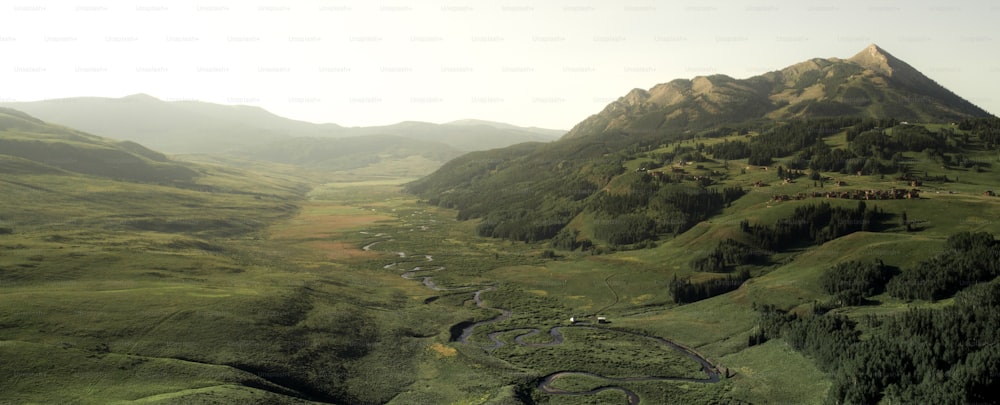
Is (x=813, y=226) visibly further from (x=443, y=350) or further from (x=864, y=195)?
(x=443, y=350)

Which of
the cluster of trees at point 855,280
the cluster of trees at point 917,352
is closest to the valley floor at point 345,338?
the cluster of trees at point 917,352

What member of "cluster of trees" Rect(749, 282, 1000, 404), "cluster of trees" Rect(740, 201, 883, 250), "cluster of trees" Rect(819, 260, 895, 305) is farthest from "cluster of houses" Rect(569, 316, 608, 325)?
"cluster of trees" Rect(740, 201, 883, 250)

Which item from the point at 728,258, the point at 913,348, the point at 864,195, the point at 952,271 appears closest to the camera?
the point at 913,348

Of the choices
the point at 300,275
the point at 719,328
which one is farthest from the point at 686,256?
the point at 300,275

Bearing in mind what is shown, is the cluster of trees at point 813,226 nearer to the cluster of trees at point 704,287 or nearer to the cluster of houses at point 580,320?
the cluster of trees at point 704,287

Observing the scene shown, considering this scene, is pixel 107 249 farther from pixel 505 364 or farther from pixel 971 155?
pixel 971 155

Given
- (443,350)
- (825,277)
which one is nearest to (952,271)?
(825,277)
